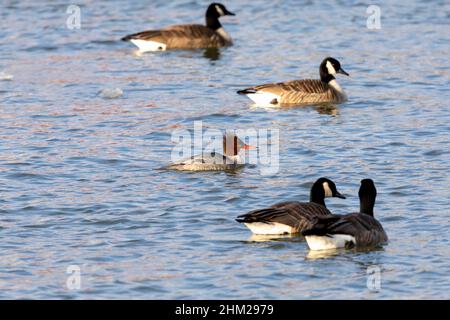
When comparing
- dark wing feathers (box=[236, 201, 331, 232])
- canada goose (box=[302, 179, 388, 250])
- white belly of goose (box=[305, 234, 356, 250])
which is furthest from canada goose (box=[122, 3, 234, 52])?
white belly of goose (box=[305, 234, 356, 250])

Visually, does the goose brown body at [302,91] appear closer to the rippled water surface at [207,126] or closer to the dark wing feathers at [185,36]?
the rippled water surface at [207,126]

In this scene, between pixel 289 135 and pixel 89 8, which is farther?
pixel 89 8

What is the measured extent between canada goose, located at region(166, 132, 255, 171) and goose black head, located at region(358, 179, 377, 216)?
403cm

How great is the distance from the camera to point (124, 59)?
96.0 feet

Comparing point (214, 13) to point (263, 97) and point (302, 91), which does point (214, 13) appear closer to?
point (302, 91)

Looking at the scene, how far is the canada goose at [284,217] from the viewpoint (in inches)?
596

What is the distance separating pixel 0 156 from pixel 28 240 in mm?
5039

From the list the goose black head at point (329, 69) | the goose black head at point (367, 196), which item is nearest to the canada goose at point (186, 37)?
the goose black head at point (329, 69)

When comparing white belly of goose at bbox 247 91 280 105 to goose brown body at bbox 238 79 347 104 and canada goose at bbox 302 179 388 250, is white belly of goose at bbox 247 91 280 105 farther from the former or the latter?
canada goose at bbox 302 179 388 250

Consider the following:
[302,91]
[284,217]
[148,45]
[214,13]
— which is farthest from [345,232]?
[214,13]

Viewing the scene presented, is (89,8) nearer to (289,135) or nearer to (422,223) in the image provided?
(289,135)

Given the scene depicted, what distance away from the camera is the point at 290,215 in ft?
50.2

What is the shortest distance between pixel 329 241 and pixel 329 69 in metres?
10.7

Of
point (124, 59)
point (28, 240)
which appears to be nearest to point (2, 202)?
point (28, 240)
